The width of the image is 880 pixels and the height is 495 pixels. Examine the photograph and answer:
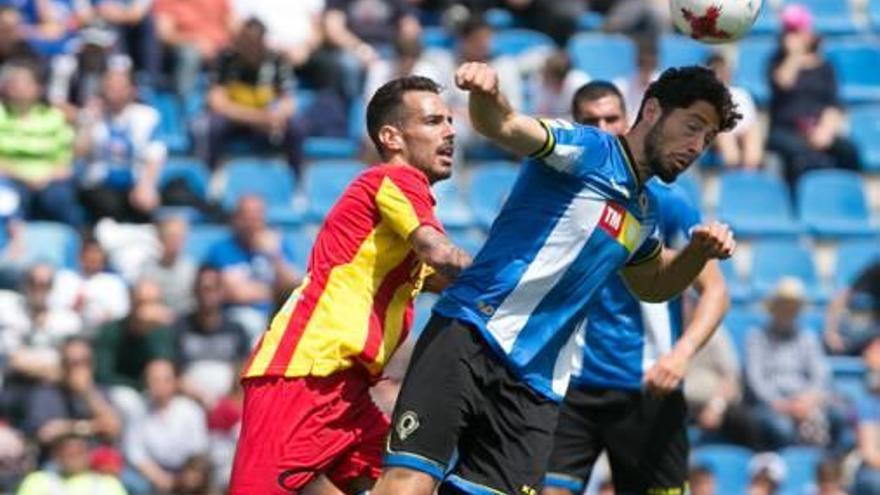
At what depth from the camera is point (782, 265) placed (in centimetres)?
1881

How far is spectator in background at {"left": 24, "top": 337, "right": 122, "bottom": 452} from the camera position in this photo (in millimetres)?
15109

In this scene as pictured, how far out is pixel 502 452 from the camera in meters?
8.84

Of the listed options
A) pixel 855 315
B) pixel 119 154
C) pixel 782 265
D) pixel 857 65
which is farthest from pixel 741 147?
pixel 119 154

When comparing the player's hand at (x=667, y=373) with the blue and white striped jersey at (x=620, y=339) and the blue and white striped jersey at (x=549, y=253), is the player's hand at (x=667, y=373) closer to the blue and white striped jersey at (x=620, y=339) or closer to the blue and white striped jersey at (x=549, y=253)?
the blue and white striped jersey at (x=620, y=339)

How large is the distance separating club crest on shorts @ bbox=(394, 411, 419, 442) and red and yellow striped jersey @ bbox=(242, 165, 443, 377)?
0.34m

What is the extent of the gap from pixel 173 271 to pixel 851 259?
19.3ft

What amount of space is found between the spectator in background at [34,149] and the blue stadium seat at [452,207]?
2.92m

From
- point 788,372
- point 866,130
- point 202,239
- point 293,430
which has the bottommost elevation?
point 788,372

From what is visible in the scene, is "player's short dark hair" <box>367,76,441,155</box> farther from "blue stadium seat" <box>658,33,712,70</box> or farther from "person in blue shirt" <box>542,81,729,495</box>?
"blue stadium seat" <box>658,33,712,70</box>

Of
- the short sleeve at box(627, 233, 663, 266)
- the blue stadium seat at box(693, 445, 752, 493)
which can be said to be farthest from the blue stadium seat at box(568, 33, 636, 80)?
the short sleeve at box(627, 233, 663, 266)

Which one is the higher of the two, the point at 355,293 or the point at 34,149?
the point at 355,293

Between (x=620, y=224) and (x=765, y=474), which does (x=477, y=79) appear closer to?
(x=620, y=224)

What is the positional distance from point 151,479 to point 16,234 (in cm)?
239

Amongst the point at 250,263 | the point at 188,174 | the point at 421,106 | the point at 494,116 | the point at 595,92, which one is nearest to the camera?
the point at 494,116
